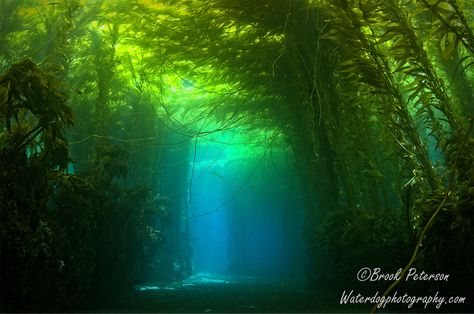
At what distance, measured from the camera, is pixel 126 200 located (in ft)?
26.2

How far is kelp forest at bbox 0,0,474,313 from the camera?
11.7 feet

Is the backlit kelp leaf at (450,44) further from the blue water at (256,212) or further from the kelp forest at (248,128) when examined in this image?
the blue water at (256,212)

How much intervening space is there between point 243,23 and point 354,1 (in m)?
3.18

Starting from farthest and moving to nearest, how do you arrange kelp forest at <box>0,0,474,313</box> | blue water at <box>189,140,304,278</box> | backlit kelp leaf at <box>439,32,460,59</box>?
blue water at <box>189,140,304,278</box>, kelp forest at <box>0,0,474,313</box>, backlit kelp leaf at <box>439,32,460,59</box>

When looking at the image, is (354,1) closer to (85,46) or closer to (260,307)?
(260,307)

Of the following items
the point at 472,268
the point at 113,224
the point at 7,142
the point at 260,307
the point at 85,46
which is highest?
the point at 85,46

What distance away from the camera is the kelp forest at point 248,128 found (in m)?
3.58

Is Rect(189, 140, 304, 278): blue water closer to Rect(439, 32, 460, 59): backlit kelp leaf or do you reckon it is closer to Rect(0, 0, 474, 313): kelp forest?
Rect(0, 0, 474, 313): kelp forest

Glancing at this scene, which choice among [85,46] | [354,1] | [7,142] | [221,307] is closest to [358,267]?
[221,307]

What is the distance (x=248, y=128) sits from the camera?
39.5 ft

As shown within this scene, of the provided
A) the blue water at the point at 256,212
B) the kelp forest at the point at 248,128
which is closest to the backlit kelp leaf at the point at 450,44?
the kelp forest at the point at 248,128

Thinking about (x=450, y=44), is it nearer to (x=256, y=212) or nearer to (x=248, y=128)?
(x=248, y=128)

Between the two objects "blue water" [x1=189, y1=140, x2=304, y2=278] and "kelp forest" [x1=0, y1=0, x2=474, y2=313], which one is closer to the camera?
"kelp forest" [x1=0, y1=0, x2=474, y2=313]

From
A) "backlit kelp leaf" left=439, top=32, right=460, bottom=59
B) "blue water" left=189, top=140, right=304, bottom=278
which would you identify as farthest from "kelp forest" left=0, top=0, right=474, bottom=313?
"blue water" left=189, top=140, right=304, bottom=278
